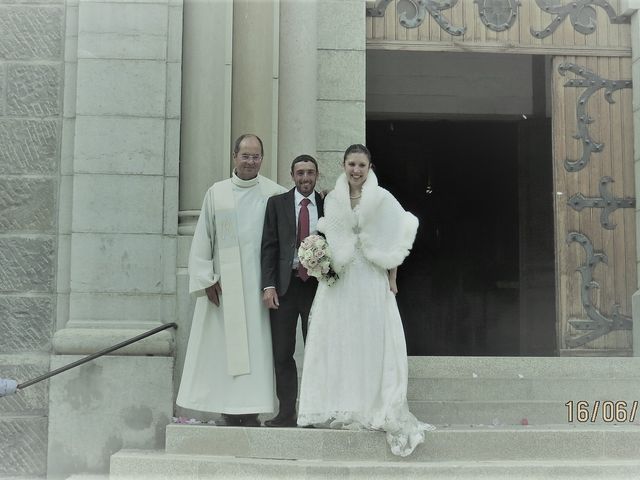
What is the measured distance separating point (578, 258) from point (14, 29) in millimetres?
5338

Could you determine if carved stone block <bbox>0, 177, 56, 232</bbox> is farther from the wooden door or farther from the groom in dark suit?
the wooden door

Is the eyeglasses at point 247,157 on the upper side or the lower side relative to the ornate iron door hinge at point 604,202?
upper

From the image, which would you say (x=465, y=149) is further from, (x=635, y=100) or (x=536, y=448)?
(x=536, y=448)

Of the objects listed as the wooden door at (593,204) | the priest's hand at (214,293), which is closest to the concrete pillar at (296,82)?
the priest's hand at (214,293)

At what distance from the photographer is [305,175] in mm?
6617

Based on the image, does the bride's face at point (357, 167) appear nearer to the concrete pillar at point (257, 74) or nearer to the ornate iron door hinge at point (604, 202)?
the concrete pillar at point (257, 74)

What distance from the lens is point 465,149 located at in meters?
13.9

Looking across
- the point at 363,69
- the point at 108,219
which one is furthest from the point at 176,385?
the point at 363,69

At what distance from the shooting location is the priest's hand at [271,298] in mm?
6539

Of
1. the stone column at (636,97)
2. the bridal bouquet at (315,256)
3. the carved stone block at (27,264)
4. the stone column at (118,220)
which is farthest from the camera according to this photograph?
the stone column at (636,97)

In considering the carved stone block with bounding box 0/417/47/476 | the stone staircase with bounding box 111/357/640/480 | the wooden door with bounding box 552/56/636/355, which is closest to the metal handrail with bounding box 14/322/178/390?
the carved stone block with bounding box 0/417/47/476

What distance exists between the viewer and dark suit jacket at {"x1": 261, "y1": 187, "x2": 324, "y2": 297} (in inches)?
259

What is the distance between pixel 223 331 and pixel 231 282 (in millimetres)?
350

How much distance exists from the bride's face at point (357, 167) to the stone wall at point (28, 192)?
271 centimetres
